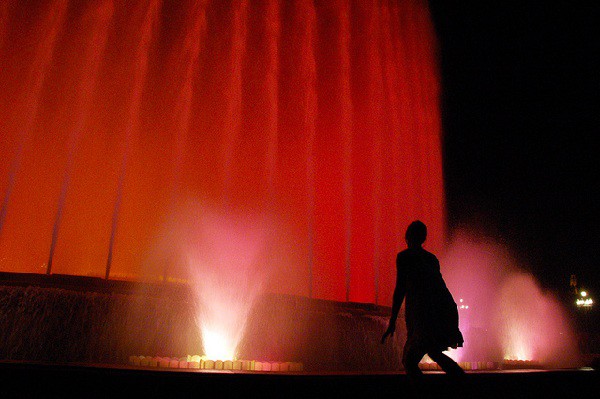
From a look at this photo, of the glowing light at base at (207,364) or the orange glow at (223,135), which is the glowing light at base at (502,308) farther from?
the glowing light at base at (207,364)

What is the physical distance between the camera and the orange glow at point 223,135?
14.8 m

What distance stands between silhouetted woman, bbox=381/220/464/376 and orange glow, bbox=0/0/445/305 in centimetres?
1198

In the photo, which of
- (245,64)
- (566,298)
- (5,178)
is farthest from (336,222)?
(566,298)

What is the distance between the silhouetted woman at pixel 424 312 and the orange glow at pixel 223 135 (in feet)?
39.3

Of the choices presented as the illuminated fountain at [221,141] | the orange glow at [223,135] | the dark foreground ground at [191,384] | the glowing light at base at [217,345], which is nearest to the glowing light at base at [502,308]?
the illuminated fountain at [221,141]

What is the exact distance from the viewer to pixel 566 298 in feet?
119

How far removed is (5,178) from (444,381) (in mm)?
16004

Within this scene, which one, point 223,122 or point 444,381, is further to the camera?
point 223,122

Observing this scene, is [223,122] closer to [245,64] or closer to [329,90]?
[245,64]

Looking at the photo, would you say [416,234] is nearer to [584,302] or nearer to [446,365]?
[446,365]

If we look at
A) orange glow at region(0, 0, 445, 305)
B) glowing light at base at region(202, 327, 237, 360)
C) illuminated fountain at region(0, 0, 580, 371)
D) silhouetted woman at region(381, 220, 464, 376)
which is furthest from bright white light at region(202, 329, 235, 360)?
orange glow at region(0, 0, 445, 305)

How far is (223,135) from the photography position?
16.2 meters

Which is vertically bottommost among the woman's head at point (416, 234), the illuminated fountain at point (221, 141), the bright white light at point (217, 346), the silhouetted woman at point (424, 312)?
the bright white light at point (217, 346)

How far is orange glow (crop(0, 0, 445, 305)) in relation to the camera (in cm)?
1479
